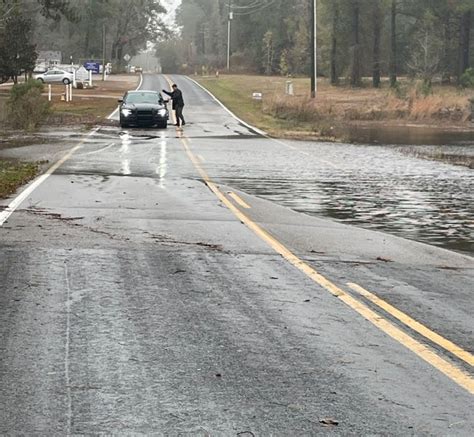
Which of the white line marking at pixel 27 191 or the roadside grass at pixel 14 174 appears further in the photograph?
the roadside grass at pixel 14 174

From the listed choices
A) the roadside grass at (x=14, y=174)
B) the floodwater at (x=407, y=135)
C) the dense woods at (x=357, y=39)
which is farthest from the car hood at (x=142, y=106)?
the dense woods at (x=357, y=39)

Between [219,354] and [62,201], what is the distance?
877cm

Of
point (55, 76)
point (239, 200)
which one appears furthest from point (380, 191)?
point (55, 76)

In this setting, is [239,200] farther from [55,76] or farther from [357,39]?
[357,39]

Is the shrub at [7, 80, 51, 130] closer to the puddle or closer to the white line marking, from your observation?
the white line marking

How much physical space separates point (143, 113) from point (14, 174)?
17.1 m

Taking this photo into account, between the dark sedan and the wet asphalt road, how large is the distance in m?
21.6

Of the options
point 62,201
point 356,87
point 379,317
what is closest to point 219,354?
point 379,317

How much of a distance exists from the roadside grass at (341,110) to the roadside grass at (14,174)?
16.1m

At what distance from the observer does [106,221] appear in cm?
1205

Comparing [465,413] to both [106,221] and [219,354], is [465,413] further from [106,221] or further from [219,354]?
[106,221]

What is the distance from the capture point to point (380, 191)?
1747 centimetres

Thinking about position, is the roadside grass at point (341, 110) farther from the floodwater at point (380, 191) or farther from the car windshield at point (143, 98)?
the floodwater at point (380, 191)

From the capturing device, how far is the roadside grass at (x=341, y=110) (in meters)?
41.8
